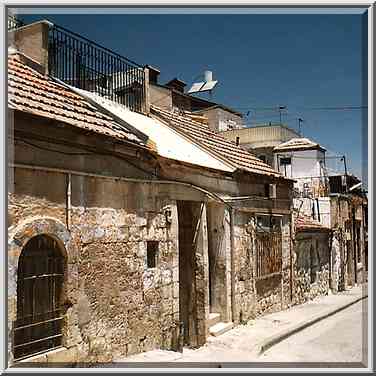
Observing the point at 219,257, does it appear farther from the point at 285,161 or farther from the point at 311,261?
the point at 285,161

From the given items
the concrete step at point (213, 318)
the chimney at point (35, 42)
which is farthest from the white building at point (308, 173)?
the chimney at point (35, 42)

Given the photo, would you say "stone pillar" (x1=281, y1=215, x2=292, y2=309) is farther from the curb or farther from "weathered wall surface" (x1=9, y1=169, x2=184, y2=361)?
"weathered wall surface" (x1=9, y1=169, x2=184, y2=361)

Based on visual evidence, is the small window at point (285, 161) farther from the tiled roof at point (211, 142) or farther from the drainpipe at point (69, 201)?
the drainpipe at point (69, 201)

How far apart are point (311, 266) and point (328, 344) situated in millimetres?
8764

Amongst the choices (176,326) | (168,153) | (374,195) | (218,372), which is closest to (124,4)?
(374,195)

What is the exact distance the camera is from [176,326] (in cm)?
852

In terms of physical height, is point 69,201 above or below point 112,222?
above

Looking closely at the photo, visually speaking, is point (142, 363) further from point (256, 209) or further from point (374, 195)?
point (256, 209)

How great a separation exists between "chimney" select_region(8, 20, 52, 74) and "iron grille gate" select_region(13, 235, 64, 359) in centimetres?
359

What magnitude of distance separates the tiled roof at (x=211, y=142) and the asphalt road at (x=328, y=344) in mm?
4001

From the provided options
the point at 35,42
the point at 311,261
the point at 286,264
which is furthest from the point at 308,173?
the point at 35,42

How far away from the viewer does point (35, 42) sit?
8.19 meters

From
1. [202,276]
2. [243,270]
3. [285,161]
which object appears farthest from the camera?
[285,161]

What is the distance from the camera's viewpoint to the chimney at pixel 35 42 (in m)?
8.11
